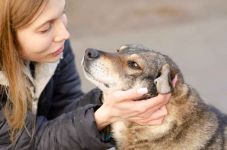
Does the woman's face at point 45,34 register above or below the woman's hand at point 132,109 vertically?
above

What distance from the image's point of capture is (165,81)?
2.18 metres

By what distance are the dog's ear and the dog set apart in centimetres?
5

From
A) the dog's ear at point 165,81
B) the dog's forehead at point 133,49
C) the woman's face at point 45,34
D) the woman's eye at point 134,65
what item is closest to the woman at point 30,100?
the woman's face at point 45,34

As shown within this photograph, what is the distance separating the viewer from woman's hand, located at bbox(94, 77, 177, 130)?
2250mm

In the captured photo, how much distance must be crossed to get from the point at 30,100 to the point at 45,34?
0.78m

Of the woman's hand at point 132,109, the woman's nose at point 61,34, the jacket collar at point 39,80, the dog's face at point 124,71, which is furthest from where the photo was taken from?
the jacket collar at point 39,80

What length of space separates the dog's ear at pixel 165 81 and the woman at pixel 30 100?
0.11 m

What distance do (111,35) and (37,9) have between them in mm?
4337

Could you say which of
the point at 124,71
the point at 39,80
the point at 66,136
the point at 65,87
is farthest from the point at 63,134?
the point at 65,87

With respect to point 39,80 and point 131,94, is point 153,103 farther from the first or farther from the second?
point 39,80

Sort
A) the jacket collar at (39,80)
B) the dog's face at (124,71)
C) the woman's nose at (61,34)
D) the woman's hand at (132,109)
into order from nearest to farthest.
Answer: the woman's hand at (132,109) < the dog's face at (124,71) < the woman's nose at (61,34) < the jacket collar at (39,80)

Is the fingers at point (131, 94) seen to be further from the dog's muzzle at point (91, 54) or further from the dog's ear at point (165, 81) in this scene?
the dog's muzzle at point (91, 54)

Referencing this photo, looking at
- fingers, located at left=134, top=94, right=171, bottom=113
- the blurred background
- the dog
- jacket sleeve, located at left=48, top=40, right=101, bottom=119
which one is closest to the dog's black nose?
the dog

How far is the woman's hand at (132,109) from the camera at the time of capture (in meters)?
2.25
